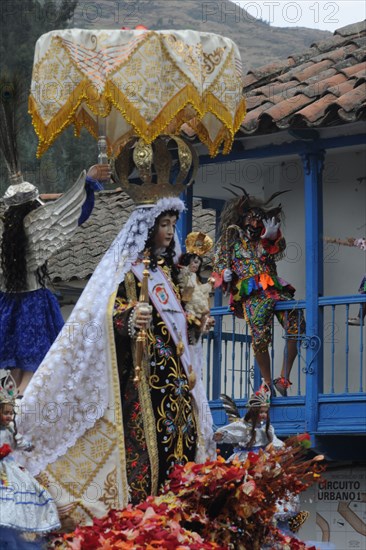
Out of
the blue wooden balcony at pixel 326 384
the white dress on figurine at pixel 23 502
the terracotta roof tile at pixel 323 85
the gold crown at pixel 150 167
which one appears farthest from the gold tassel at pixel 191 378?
the terracotta roof tile at pixel 323 85

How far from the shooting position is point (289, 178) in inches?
648

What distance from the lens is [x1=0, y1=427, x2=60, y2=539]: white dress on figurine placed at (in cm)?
948

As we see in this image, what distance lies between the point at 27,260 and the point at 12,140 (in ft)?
2.75

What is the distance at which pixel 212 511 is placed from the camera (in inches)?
388

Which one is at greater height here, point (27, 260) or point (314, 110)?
point (314, 110)

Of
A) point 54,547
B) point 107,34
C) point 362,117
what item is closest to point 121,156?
point 107,34

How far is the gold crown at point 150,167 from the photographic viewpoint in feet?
35.5

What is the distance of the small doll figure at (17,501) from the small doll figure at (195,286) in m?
1.46

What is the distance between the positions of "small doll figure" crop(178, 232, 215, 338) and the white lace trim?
457 millimetres

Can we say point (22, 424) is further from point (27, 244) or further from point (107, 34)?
point (107, 34)

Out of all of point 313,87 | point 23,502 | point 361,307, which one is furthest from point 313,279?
point 23,502

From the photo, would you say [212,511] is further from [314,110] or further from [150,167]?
[314,110]

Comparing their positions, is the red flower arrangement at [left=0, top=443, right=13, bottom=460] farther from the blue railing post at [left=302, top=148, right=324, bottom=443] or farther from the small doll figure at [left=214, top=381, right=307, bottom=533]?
the blue railing post at [left=302, top=148, right=324, bottom=443]

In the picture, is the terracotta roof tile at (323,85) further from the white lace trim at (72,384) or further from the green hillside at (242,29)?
the green hillside at (242,29)
